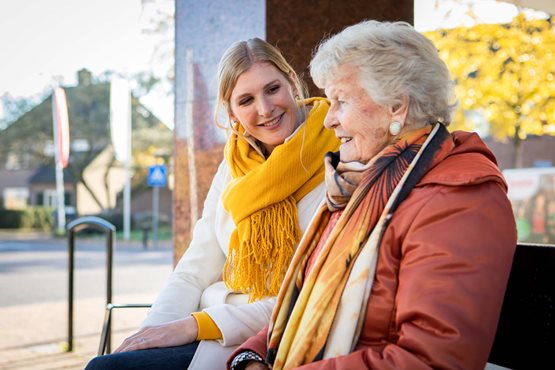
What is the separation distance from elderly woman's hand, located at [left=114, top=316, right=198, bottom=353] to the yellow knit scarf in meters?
0.29

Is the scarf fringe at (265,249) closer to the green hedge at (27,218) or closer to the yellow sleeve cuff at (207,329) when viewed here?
the yellow sleeve cuff at (207,329)

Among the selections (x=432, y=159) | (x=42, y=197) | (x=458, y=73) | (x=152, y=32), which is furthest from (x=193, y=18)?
(x=42, y=197)

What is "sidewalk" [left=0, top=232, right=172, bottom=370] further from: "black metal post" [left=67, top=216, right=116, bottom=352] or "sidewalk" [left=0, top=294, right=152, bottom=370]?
"black metal post" [left=67, top=216, right=116, bottom=352]

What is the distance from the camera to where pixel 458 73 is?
12141 millimetres

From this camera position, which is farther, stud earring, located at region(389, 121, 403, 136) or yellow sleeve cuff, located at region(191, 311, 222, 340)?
yellow sleeve cuff, located at region(191, 311, 222, 340)

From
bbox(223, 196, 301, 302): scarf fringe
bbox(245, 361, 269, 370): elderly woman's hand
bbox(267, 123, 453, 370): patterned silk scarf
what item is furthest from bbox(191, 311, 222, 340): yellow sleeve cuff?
bbox(267, 123, 453, 370): patterned silk scarf

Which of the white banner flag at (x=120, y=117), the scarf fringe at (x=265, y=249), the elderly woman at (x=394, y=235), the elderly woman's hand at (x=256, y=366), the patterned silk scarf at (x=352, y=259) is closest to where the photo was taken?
the elderly woman at (x=394, y=235)

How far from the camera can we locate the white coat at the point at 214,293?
2.49 m

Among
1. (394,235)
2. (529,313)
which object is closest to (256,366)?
(394,235)

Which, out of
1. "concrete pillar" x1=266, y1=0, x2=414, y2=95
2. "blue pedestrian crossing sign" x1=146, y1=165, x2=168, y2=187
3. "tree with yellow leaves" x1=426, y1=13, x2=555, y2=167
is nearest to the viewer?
"concrete pillar" x1=266, y1=0, x2=414, y2=95

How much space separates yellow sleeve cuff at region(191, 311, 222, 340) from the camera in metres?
2.50

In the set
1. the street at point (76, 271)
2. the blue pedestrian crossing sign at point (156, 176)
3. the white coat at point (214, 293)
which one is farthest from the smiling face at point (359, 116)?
the blue pedestrian crossing sign at point (156, 176)

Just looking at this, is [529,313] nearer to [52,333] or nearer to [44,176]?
[52,333]

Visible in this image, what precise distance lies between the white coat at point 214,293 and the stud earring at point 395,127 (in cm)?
84
